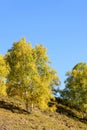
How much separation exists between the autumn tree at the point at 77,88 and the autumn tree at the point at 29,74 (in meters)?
13.9

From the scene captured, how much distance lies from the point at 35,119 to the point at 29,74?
365 inches

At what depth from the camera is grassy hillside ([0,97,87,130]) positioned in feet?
208

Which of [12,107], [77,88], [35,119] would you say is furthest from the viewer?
[77,88]

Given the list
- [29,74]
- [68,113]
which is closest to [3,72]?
[29,74]

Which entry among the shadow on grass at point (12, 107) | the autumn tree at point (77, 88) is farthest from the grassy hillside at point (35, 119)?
the autumn tree at point (77, 88)

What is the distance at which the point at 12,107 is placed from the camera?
241ft

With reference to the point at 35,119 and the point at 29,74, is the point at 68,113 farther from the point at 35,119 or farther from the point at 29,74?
the point at 35,119

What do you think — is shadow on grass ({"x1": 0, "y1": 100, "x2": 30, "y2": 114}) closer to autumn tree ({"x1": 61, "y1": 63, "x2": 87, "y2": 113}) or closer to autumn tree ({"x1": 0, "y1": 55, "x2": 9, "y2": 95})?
autumn tree ({"x1": 0, "y1": 55, "x2": 9, "y2": 95})

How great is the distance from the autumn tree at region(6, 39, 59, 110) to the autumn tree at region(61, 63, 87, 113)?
13.9 meters

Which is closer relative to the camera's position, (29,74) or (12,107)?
(12,107)

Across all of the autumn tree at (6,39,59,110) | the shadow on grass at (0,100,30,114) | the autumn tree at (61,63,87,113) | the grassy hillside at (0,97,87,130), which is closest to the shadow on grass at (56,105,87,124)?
the grassy hillside at (0,97,87,130)

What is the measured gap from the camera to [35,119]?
69688mm

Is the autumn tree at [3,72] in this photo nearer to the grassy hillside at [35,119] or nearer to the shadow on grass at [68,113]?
the grassy hillside at [35,119]

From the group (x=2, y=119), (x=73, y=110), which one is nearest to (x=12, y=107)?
(x=2, y=119)
